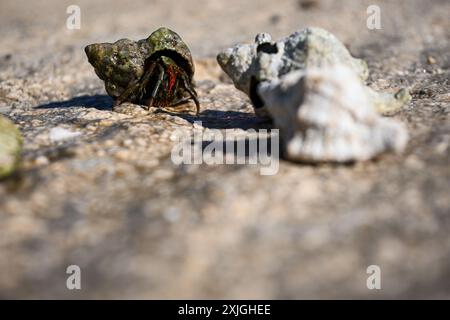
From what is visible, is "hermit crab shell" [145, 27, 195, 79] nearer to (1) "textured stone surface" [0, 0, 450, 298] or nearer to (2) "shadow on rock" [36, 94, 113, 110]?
(1) "textured stone surface" [0, 0, 450, 298]

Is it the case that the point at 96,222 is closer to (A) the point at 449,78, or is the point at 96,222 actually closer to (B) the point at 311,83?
(B) the point at 311,83

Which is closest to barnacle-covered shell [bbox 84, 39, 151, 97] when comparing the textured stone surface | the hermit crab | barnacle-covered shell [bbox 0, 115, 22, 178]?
the hermit crab

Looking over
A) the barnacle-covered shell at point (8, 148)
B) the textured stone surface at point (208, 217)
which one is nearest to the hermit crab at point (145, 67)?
the textured stone surface at point (208, 217)

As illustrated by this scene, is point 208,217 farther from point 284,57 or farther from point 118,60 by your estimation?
point 118,60

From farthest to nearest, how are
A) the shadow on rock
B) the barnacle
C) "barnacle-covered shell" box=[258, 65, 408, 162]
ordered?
1. the shadow on rock
2. the barnacle
3. "barnacle-covered shell" box=[258, 65, 408, 162]

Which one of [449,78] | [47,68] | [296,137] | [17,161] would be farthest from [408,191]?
[47,68]

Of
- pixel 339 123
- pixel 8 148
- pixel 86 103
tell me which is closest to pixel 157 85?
pixel 86 103
